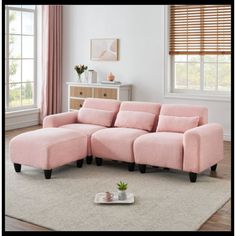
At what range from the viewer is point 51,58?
24.8 ft

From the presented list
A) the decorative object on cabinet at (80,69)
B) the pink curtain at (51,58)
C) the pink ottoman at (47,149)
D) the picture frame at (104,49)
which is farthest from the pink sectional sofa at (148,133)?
the pink curtain at (51,58)

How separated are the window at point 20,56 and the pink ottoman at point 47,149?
275cm

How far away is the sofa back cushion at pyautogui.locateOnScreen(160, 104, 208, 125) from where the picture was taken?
4840 mm

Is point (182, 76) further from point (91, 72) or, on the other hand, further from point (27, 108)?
point (27, 108)

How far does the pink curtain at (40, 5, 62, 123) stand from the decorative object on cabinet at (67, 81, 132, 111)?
0.46 metres

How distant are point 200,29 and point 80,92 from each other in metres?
2.12

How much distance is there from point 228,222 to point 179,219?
1.18 ft

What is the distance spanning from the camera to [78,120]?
5551 millimetres

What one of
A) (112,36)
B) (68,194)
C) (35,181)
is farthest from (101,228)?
(112,36)

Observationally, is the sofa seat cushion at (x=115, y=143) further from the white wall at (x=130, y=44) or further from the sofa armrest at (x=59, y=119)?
the white wall at (x=130, y=44)

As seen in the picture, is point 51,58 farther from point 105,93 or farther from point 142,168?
point 142,168

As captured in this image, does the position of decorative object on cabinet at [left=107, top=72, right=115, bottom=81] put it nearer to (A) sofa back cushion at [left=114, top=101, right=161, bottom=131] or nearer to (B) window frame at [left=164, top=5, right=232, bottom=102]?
(B) window frame at [left=164, top=5, right=232, bottom=102]

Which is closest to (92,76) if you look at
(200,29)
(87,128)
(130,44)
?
(130,44)
